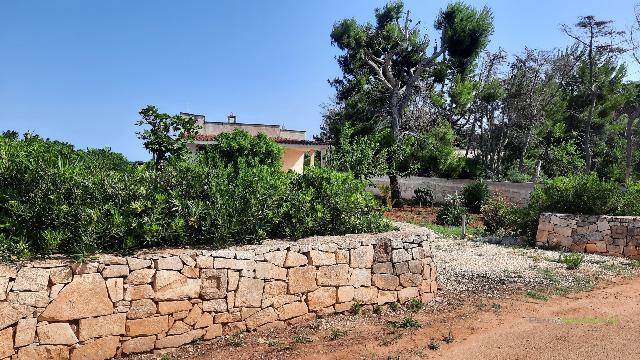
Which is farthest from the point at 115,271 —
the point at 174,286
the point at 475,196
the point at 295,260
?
the point at 475,196

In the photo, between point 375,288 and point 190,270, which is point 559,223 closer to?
point 375,288

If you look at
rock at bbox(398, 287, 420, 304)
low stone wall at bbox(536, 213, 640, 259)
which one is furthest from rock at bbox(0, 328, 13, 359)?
low stone wall at bbox(536, 213, 640, 259)

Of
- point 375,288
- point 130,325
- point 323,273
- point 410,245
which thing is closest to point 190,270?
point 130,325

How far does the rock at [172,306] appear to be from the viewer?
192 inches

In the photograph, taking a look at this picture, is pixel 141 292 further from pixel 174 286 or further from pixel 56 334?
pixel 56 334

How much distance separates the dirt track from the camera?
193 inches

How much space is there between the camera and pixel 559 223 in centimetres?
1185

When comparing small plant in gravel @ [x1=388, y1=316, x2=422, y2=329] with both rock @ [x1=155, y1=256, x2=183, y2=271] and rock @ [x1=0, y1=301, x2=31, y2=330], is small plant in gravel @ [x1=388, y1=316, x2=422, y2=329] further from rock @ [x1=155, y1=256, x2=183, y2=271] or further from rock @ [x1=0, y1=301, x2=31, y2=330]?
rock @ [x1=0, y1=301, x2=31, y2=330]

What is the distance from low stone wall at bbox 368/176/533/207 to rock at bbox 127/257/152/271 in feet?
59.1

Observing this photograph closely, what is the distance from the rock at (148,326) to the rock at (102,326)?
70 millimetres

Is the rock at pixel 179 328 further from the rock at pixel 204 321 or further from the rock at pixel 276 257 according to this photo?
the rock at pixel 276 257

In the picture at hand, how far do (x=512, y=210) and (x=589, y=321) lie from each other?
802 centimetres

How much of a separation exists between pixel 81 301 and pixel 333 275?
2670 millimetres

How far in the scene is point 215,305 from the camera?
5.20m
